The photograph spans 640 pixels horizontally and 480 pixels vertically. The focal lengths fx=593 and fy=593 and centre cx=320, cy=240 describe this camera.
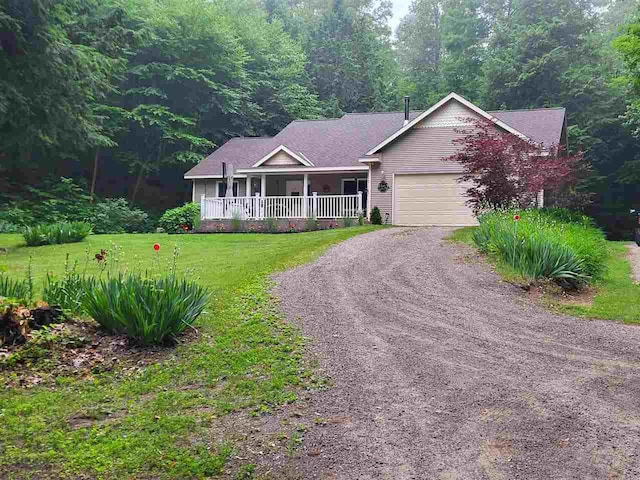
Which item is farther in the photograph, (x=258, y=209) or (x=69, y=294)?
(x=258, y=209)

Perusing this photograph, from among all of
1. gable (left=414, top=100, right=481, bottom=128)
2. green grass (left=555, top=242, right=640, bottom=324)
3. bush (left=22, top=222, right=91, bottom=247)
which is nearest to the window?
gable (left=414, top=100, right=481, bottom=128)

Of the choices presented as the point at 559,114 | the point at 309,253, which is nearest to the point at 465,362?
the point at 309,253

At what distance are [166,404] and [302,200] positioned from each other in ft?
59.3

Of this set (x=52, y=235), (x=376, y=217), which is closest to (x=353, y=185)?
(x=376, y=217)

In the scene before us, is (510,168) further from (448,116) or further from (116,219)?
(116,219)

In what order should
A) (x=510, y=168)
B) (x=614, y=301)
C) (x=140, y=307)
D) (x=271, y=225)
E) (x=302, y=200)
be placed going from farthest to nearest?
(x=302, y=200), (x=271, y=225), (x=510, y=168), (x=614, y=301), (x=140, y=307)

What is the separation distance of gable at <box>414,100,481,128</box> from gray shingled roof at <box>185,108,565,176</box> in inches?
104

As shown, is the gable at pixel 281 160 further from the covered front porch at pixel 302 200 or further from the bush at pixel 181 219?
the bush at pixel 181 219

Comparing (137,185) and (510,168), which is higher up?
(137,185)

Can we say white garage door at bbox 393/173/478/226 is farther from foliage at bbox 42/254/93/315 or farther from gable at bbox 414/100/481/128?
foliage at bbox 42/254/93/315

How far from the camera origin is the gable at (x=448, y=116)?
2086 centimetres

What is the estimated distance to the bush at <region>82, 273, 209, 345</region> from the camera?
19.6 ft

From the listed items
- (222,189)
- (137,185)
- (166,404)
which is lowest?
(166,404)

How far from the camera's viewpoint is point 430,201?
21109 mm
